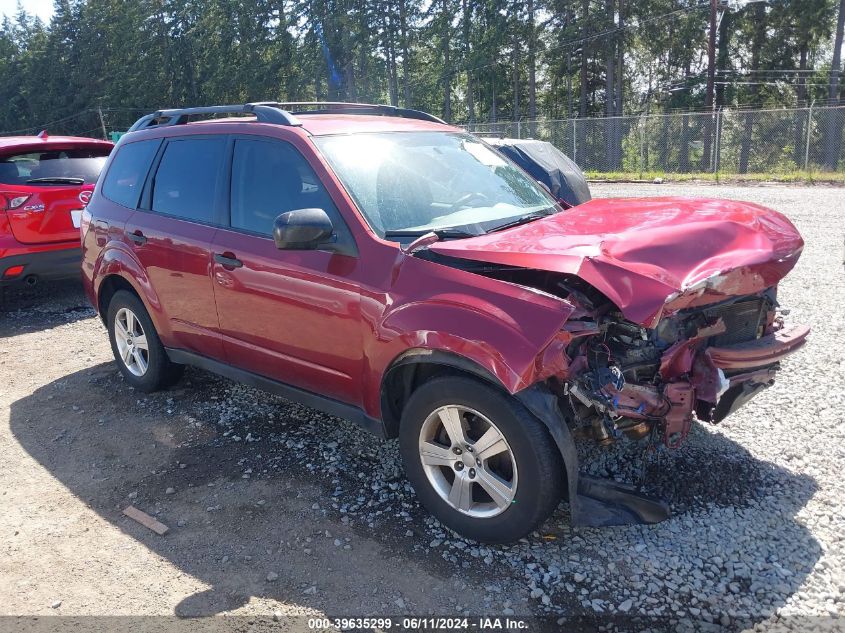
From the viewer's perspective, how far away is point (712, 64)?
2691 centimetres

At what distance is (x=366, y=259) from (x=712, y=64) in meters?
28.4

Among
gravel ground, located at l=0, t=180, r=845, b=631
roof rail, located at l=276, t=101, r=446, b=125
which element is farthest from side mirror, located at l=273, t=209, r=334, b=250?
roof rail, located at l=276, t=101, r=446, b=125

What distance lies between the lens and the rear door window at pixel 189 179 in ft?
13.9

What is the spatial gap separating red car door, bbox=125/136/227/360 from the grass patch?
18.3m

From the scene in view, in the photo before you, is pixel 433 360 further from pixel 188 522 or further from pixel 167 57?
pixel 167 57

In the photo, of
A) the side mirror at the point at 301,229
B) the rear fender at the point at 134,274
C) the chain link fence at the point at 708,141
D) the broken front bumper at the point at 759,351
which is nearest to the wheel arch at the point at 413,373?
the side mirror at the point at 301,229

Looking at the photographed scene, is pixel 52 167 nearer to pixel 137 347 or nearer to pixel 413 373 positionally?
pixel 137 347

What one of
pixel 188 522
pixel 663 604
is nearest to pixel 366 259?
pixel 188 522

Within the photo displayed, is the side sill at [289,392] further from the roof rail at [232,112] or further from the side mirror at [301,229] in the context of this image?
the roof rail at [232,112]

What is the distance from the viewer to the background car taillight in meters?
6.99

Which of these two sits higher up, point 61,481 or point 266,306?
point 266,306

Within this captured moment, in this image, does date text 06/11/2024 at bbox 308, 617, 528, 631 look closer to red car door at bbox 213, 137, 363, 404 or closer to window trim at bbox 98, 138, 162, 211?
red car door at bbox 213, 137, 363, 404

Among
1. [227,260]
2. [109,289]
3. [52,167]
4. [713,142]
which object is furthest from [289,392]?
[713,142]

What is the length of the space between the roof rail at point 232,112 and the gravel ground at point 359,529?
2002mm
